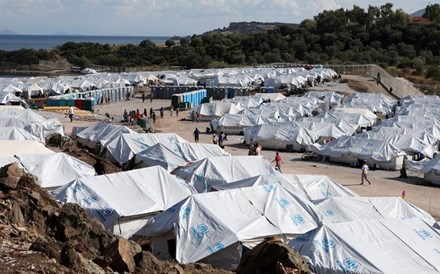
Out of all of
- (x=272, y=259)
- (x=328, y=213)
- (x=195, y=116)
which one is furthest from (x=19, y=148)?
(x=195, y=116)

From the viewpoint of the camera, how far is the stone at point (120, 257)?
10.8m

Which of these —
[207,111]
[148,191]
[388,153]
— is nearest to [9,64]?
[207,111]

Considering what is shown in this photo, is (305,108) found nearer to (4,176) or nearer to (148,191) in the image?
(148,191)

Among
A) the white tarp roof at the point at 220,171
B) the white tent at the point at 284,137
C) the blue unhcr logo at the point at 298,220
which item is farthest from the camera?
the white tent at the point at 284,137

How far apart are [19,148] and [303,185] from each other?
36.7 ft

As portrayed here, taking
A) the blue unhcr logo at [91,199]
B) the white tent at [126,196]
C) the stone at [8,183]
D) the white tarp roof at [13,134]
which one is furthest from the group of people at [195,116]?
the stone at [8,183]

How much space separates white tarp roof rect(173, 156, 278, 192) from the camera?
22438 millimetres

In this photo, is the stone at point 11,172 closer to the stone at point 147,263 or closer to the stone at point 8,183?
the stone at point 8,183

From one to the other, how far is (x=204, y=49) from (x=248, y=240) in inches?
4337

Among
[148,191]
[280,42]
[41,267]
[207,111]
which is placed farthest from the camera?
[280,42]

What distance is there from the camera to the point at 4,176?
1527cm

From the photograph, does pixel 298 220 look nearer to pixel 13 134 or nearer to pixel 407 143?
pixel 13 134

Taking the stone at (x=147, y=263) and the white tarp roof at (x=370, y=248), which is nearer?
the stone at (x=147, y=263)

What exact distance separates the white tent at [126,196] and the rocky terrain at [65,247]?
104 inches
